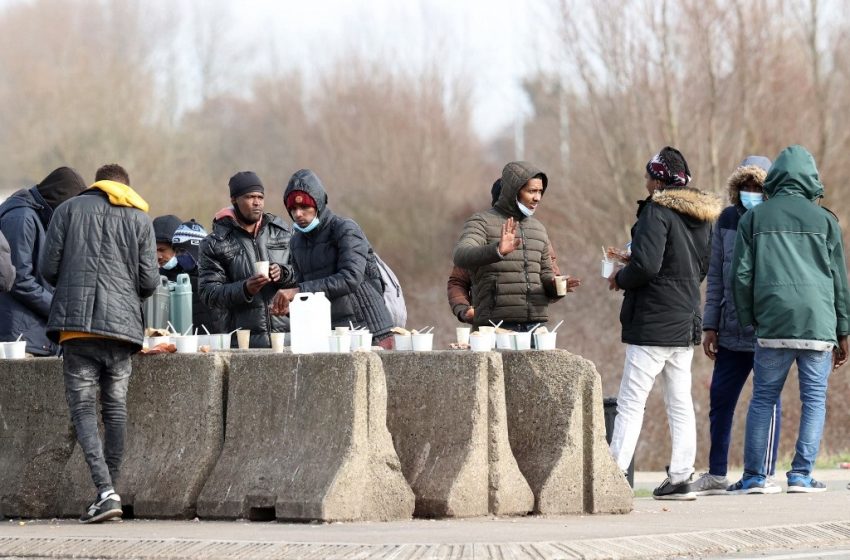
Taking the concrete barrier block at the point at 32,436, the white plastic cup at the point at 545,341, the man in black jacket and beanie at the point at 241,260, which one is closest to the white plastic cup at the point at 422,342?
the white plastic cup at the point at 545,341

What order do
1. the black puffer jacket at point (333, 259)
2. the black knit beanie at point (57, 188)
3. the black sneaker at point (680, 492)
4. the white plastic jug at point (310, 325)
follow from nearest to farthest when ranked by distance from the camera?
the white plastic jug at point (310, 325) < the black puffer jacket at point (333, 259) < the black sneaker at point (680, 492) < the black knit beanie at point (57, 188)

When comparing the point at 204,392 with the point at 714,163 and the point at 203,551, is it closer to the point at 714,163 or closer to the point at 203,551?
the point at 203,551

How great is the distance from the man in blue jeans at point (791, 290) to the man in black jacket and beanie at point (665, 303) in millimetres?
302

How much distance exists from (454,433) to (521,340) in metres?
0.69

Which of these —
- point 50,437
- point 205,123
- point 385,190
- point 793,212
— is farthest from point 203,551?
point 205,123

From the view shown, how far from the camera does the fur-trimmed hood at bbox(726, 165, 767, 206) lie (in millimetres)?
11305

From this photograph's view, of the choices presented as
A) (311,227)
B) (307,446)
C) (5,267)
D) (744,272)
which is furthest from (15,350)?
(744,272)

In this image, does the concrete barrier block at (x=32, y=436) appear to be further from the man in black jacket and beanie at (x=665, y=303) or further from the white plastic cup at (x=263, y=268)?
the man in black jacket and beanie at (x=665, y=303)

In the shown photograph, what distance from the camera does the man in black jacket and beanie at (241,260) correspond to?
35.6 ft

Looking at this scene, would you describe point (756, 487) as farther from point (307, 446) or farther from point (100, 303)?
point (100, 303)

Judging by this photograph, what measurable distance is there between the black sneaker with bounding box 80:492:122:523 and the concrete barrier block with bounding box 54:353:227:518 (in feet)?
1.16

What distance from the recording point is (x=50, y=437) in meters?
10.2

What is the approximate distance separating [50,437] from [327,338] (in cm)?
194

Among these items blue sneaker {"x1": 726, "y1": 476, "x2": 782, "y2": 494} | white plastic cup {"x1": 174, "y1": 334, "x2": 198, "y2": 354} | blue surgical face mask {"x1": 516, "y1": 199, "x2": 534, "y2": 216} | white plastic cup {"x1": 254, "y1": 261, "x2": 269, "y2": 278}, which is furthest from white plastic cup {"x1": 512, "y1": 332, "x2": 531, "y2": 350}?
blue sneaker {"x1": 726, "y1": 476, "x2": 782, "y2": 494}
